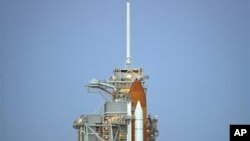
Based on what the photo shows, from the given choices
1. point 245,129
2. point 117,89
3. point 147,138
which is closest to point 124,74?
point 117,89

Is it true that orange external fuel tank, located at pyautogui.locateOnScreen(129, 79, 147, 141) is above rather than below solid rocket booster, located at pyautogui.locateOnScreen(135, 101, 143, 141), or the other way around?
above

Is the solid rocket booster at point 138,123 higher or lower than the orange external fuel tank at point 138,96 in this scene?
lower

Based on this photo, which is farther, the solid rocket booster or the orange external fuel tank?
the orange external fuel tank

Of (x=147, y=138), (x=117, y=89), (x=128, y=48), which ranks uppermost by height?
(x=128, y=48)

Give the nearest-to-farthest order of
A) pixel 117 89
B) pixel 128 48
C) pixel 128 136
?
pixel 128 136
pixel 117 89
pixel 128 48

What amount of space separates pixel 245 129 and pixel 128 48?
52.4m

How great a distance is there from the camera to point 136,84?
96312mm

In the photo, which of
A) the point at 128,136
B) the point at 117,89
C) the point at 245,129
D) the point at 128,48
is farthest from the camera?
the point at 128,48

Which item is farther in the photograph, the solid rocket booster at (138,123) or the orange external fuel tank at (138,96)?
the orange external fuel tank at (138,96)

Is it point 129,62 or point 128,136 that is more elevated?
point 129,62

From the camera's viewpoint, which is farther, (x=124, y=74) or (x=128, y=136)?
(x=124, y=74)

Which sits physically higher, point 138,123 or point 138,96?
point 138,96

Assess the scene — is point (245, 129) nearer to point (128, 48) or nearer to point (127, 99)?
point (127, 99)

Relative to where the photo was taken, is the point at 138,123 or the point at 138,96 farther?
the point at 138,96
